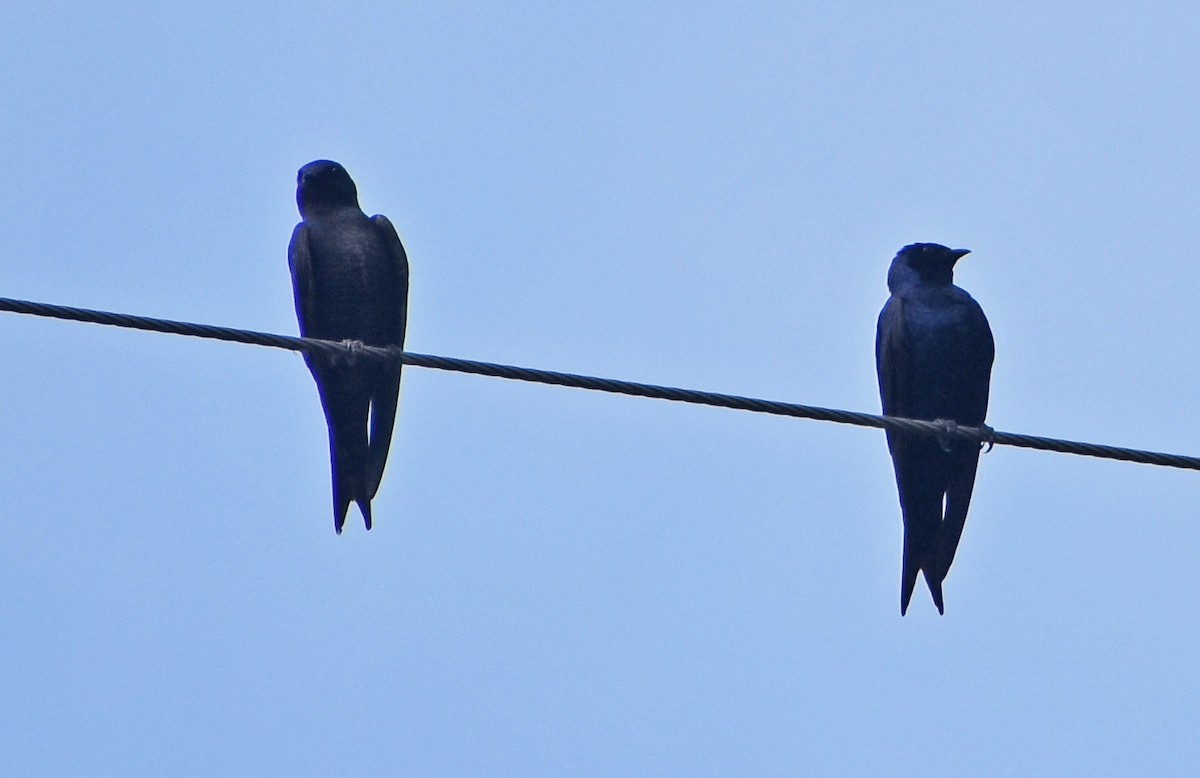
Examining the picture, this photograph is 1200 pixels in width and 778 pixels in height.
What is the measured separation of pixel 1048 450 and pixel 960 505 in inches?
110

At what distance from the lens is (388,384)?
8562 mm

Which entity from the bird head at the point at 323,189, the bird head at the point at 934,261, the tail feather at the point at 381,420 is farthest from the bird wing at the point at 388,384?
the bird head at the point at 934,261

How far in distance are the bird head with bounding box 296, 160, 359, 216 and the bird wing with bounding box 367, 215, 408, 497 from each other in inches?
9.5

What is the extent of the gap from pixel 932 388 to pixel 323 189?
2.75 metres

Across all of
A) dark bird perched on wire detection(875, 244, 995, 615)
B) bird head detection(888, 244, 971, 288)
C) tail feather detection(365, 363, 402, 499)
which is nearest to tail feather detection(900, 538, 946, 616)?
dark bird perched on wire detection(875, 244, 995, 615)

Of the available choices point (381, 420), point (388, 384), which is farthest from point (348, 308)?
point (381, 420)

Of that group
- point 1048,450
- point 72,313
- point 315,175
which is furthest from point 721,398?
point 315,175

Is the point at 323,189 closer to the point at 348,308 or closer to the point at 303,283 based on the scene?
the point at 303,283

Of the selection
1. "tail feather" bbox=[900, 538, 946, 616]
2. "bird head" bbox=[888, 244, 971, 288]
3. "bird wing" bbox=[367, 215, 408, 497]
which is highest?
"bird head" bbox=[888, 244, 971, 288]

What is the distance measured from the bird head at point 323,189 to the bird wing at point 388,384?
24cm

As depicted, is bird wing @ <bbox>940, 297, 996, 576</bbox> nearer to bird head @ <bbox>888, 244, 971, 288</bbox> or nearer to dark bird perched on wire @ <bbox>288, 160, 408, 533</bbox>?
bird head @ <bbox>888, 244, 971, 288</bbox>

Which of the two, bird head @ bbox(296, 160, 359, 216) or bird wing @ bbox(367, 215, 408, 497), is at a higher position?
bird head @ bbox(296, 160, 359, 216)

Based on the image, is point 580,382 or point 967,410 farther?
point 967,410

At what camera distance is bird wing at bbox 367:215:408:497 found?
27.8 feet
